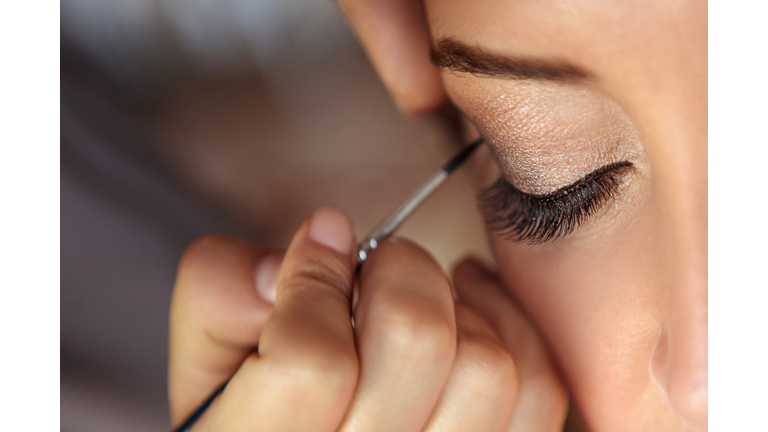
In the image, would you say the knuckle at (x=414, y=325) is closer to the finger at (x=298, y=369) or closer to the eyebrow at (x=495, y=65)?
the finger at (x=298, y=369)

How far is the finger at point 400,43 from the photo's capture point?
60 centimetres

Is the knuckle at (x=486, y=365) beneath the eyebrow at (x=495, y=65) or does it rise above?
beneath

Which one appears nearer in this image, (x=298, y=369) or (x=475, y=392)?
(x=298, y=369)

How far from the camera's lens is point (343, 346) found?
0.40 metres

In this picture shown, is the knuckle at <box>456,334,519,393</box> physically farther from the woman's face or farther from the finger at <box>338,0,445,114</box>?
the finger at <box>338,0,445,114</box>

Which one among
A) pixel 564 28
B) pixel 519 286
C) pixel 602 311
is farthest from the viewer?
pixel 519 286

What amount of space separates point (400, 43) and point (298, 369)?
41cm

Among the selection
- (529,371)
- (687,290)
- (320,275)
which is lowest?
(529,371)

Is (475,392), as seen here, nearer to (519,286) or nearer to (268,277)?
(519,286)

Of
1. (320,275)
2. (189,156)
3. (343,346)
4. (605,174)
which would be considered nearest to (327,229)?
(320,275)

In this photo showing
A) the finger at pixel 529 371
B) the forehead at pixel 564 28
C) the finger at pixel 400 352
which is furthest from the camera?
the finger at pixel 529 371

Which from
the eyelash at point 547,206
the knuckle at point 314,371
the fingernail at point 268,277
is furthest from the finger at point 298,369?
the eyelash at point 547,206

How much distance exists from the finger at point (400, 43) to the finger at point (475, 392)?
0.33m

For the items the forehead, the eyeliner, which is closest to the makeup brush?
the eyeliner
